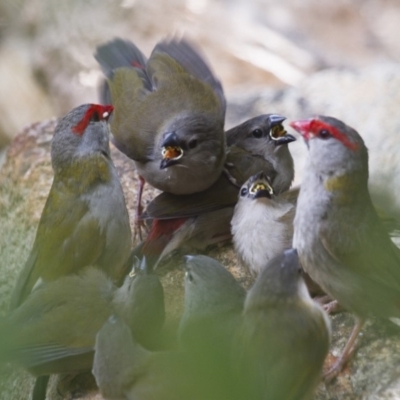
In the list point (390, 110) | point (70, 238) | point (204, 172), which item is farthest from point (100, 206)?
point (390, 110)

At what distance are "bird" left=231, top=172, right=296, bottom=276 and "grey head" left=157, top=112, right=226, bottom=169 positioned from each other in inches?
18.7

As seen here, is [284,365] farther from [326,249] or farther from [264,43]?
[264,43]

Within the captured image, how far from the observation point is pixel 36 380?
4.51m

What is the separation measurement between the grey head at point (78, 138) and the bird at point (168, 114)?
0.45 metres

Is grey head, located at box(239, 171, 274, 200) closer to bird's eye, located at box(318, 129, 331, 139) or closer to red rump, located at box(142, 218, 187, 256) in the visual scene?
red rump, located at box(142, 218, 187, 256)

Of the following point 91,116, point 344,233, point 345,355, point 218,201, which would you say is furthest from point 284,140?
point 345,355

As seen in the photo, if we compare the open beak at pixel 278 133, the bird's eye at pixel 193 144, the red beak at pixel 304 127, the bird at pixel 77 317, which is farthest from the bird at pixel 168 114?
the red beak at pixel 304 127

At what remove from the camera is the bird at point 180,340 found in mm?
3379

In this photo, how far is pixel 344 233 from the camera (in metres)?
3.94

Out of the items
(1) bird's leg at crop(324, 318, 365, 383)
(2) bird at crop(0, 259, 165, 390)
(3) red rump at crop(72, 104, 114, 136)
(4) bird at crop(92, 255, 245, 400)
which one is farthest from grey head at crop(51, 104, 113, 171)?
(1) bird's leg at crop(324, 318, 365, 383)

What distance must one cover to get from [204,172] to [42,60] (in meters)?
4.98

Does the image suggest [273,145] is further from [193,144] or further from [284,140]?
[193,144]

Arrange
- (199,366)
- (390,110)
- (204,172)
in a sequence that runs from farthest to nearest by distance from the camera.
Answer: (390,110) → (204,172) → (199,366)

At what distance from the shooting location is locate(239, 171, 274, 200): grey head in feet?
15.8
